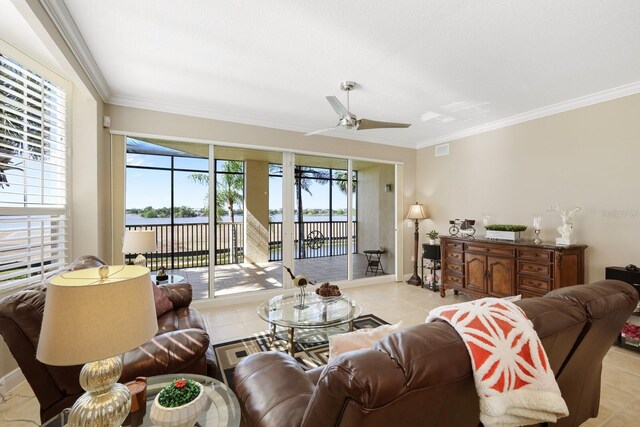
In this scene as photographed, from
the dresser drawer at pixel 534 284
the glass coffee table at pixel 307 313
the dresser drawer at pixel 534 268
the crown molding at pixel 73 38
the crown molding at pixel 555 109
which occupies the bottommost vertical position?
the glass coffee table at pixel 307 313

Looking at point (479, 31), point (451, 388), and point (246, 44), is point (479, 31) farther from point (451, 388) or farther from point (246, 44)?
point (451, 388)

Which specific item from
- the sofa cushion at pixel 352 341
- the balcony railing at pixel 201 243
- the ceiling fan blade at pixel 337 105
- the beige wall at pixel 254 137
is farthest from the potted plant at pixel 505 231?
the sofa cushion at pixel 352 341

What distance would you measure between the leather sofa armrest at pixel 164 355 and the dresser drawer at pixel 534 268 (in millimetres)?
3883

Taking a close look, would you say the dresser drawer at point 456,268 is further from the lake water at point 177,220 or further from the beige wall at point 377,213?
the lake water at point 177,220

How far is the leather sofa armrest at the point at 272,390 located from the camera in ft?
3.67

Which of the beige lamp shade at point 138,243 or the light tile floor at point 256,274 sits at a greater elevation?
the beige lamp shade at point 138,243

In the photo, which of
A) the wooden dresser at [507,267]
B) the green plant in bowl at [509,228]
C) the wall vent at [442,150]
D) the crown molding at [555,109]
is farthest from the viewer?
the wall vent at [442,150]

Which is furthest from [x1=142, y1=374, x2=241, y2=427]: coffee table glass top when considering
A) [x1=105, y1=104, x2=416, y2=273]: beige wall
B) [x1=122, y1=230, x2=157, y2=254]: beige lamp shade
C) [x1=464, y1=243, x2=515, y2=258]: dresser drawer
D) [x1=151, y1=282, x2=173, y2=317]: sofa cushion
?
[x1=464, y1=243, x2=515, y2=258]: dresser drawer

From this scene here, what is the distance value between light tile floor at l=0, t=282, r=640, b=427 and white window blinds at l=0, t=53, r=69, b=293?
90 centimetres

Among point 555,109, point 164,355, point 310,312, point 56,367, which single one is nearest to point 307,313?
point 310,312

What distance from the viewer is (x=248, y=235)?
4938 mm

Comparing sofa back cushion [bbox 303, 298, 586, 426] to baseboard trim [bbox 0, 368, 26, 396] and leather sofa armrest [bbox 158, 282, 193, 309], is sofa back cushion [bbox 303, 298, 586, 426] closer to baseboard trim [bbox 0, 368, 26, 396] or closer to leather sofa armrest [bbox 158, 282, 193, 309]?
leather sofa armrest [bbox 158, 282, 193, 309]

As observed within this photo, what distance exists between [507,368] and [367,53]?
2623mm

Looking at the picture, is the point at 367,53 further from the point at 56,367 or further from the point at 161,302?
the point at 56,367
